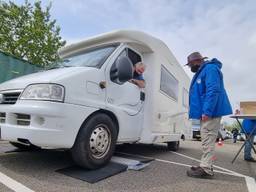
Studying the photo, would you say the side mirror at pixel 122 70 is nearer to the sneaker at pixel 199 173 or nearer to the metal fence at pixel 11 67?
the sneaker at pixel 199 173

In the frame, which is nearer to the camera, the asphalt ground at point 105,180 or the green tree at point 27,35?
the asphalt ground at point 105,180

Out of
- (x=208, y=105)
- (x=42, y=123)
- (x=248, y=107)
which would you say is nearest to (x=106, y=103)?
(x=42, y=123)

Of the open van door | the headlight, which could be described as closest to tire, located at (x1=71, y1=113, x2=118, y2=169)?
the open van door

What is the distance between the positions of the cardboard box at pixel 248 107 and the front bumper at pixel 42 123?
350 centimetres

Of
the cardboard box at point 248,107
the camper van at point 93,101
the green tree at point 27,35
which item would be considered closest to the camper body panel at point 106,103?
the camper van at point 93,101

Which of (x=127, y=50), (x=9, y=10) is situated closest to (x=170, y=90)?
(x=127, y=50)

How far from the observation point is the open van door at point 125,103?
4.06 meters

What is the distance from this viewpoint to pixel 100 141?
3.77 m

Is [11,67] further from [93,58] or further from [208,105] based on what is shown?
[208,105]

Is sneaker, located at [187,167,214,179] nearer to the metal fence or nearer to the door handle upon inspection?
the door handle

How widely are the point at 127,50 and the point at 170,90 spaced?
6.67 ft

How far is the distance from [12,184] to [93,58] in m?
2.22

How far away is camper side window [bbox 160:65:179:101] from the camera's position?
5775mm

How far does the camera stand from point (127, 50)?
188 inches
